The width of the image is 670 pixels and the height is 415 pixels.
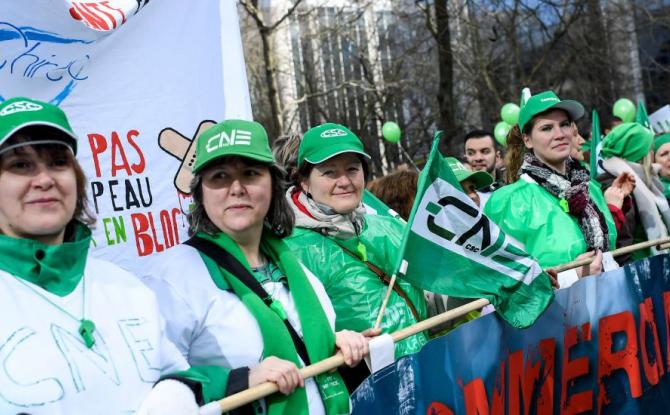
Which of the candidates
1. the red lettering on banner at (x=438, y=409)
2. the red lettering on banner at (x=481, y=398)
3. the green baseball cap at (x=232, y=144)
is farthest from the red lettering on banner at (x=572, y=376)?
the green baseball cap at (x=232, y=144)

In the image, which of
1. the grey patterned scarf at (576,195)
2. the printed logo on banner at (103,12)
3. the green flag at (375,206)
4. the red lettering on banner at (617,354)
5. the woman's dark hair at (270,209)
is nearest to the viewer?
the woman's dark hair at (270,209)

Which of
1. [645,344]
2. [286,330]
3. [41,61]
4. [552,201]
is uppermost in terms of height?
[41,61]

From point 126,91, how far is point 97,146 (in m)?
0.30

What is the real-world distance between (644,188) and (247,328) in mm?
3935

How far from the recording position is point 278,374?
2361mm

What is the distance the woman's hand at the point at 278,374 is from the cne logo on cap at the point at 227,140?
0.69m

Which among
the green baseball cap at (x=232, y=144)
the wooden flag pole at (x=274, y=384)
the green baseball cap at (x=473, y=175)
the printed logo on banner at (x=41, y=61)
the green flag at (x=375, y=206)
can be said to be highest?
the printed logo on banner at (x=41, y=61)

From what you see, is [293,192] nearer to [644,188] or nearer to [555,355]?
[555,355]

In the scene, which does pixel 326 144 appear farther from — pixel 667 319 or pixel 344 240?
pixel 667 319

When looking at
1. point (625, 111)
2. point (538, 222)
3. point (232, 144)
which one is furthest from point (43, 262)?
point (625, 111)

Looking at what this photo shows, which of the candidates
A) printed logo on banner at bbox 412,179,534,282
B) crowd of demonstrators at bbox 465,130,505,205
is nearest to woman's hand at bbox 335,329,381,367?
printed logo on banner at bbox 412,179,534,282

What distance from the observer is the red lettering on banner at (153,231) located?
3.90 metres

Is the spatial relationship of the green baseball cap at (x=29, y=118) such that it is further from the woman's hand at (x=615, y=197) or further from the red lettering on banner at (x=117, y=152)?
the woman's hand at (x=615, y=197)

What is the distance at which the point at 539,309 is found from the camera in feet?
11.7
